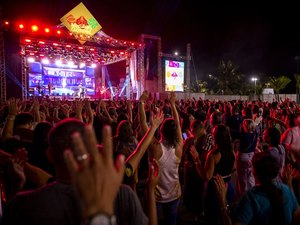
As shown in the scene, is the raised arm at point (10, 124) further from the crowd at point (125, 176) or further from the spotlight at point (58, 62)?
the spotlight at point (58, 62)

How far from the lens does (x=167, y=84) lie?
26250 mm

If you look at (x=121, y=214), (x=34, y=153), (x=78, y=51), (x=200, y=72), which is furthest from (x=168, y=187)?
(x=200, y=72)

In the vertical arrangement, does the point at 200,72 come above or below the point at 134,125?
above

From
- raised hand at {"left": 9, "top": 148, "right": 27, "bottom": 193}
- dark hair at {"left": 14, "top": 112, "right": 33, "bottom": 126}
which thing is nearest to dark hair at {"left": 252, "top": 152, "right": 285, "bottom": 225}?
raised hand at {"left": 9, "top": 148, "right": 27, "bottom": 193}

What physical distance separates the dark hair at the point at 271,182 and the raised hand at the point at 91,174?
149 centimetres

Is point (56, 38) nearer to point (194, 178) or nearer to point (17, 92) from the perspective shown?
point (17, 92)

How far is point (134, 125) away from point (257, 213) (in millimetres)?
4847

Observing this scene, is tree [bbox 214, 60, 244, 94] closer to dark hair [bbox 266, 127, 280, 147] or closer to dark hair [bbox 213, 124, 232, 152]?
dark hair [bbox 266, 127, 280, 147]

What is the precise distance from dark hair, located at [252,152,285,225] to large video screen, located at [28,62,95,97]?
74.5 ft

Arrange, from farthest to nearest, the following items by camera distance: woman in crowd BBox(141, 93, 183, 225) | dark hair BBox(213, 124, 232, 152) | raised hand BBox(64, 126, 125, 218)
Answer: dark hair BBox(213, 124, 232, 152), woman in crowd BBox(141, 93, 183, 225), raised hand BBox(64, 126, 125, 218)

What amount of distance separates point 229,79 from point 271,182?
51039 mm

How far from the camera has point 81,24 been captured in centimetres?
1941

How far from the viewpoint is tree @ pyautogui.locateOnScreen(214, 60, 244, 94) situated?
50.6m

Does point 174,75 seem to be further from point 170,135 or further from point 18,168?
point 18,168
